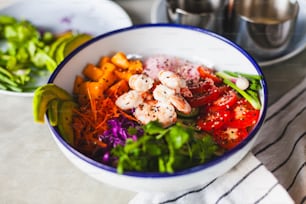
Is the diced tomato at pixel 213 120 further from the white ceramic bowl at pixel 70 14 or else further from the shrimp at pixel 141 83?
the white ceramic bowl at pixel 70 14

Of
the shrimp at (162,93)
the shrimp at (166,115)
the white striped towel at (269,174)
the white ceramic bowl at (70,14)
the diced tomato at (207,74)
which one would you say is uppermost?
the shrimp at (162,93)

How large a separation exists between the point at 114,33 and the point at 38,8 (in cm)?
57

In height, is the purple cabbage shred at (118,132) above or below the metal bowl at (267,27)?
below

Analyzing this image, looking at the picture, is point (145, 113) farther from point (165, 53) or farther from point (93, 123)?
point (165, 53)

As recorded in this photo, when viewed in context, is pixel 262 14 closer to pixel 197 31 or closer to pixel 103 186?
pixel 197 31

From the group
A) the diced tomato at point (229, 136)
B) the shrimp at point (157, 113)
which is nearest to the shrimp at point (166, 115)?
the shrimp at point (157, 113)

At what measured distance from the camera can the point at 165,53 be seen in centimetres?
155

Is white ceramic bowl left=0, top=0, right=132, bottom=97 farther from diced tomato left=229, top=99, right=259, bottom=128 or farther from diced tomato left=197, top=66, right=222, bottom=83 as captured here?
diced tomato left=229, top=99, right=259, bottom=128

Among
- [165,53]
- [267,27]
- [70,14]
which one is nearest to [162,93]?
[165,53]

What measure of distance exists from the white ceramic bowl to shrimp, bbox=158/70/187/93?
0.57 meters

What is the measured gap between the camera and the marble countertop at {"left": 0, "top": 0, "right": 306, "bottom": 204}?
4.28ft

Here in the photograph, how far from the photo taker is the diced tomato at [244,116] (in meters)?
1.28

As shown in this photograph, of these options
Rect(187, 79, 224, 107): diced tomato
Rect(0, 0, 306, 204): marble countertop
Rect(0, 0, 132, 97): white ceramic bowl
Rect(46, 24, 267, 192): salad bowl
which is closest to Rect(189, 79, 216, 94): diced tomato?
Rect(187, 79, 224, 107): diced tomato

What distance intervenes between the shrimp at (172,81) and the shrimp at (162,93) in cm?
1
